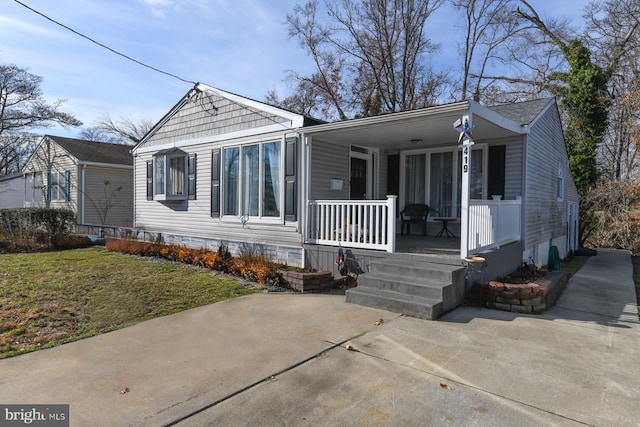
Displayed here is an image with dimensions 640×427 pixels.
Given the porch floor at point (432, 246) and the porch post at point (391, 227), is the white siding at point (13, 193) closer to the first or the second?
the porch floor at point (432, 246)

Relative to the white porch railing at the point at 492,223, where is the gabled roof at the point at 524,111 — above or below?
above

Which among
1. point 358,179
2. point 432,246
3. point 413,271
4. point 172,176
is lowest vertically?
point 413,271

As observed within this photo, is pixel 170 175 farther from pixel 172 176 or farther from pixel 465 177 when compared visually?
pixel 465 177

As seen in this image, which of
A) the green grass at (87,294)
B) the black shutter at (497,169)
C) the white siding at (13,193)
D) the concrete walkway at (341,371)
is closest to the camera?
the concrete walkway at (341,371)

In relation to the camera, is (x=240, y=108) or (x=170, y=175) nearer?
(x=240, y=108)

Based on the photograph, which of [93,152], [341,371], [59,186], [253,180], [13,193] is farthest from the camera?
[13,193]

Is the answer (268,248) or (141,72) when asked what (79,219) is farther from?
(268,248)

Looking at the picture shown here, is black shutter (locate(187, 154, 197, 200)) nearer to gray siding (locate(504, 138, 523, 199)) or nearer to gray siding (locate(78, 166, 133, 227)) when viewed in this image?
gray siding (locate(78, 166, 133, 227))

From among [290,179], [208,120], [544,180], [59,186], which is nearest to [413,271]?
[290,179]

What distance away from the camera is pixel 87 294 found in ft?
19.0

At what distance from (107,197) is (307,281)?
13467 millimetres

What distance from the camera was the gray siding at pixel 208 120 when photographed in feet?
28.2

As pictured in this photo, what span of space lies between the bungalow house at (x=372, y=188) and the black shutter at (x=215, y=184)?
0.13ft

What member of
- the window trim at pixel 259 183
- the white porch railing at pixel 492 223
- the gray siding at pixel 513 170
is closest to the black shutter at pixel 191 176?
the window trim at pixel 259 183
